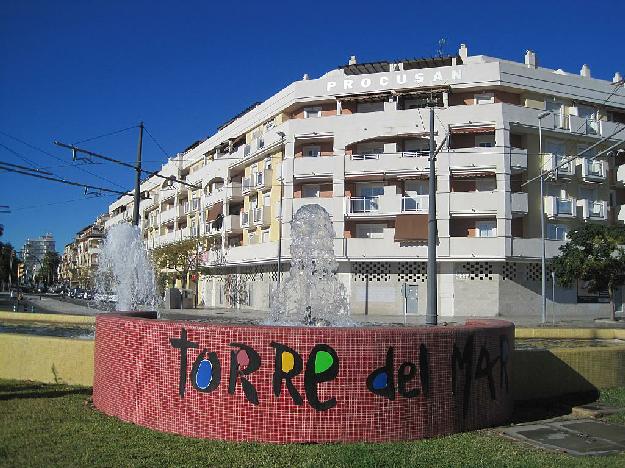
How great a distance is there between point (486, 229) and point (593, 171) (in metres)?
9.55

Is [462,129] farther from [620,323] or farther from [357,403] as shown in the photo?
[357,403]

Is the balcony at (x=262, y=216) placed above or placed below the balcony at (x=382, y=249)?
above

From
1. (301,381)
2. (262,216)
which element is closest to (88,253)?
(262,216)

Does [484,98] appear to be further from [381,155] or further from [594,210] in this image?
[594,210]

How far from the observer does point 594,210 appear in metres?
42.1

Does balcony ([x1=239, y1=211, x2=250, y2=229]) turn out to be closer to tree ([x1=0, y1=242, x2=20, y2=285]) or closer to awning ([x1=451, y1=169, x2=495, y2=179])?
awning ([x1=451, y1=169, x2=495, y2=179])

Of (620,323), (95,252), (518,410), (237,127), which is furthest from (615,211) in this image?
(95,252)

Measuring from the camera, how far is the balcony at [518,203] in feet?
127

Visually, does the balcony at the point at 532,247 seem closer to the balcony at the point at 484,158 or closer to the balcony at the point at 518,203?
the balcony at the point at 518,203

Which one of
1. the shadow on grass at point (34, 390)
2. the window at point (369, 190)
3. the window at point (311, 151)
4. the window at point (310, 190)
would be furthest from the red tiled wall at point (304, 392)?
the window at point (311, 151)

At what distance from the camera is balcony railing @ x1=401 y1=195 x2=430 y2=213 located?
39469 mm

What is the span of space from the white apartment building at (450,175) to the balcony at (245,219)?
345 cm

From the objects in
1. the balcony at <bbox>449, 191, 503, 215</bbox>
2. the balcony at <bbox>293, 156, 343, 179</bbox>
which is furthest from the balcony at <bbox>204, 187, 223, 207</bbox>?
the balcony at <bbox>449, 191, 503, 215</bbox>

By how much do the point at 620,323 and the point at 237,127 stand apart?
115ft
